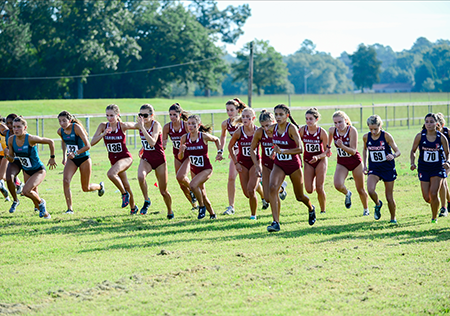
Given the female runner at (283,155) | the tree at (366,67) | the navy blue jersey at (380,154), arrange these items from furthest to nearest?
the tree at (366,67), the navy blue jersey at (380,154), the female runner at (283,155)

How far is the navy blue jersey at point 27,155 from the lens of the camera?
32.7 feet

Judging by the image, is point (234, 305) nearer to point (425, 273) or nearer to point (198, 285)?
point (198, 285)

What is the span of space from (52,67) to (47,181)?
1760 inches

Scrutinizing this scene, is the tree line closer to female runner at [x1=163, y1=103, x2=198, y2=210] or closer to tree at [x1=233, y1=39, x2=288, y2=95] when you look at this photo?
tree at [x1=233, y1=39, x2=288, y2=95]

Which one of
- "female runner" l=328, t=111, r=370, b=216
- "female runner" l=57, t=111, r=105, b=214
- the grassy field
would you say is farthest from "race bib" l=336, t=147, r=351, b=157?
"female runner" l=57, t=111, r=105, b=214

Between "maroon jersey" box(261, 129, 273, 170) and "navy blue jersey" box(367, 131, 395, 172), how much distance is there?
1719 millimetres

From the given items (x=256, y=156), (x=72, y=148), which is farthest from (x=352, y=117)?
(x=256, y=156)

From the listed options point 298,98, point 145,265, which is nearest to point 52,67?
point 298,98

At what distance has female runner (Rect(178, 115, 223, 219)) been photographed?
31.8 feet

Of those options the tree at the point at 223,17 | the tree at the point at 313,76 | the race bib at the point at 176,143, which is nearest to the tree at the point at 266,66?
the tree at the point at 223,17

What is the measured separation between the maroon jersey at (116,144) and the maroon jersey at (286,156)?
3.26 m

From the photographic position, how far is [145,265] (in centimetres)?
676

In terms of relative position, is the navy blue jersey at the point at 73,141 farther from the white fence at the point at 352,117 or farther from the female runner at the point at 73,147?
the white fence at the point at 352,117

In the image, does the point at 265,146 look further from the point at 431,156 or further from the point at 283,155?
the point at 431,156
